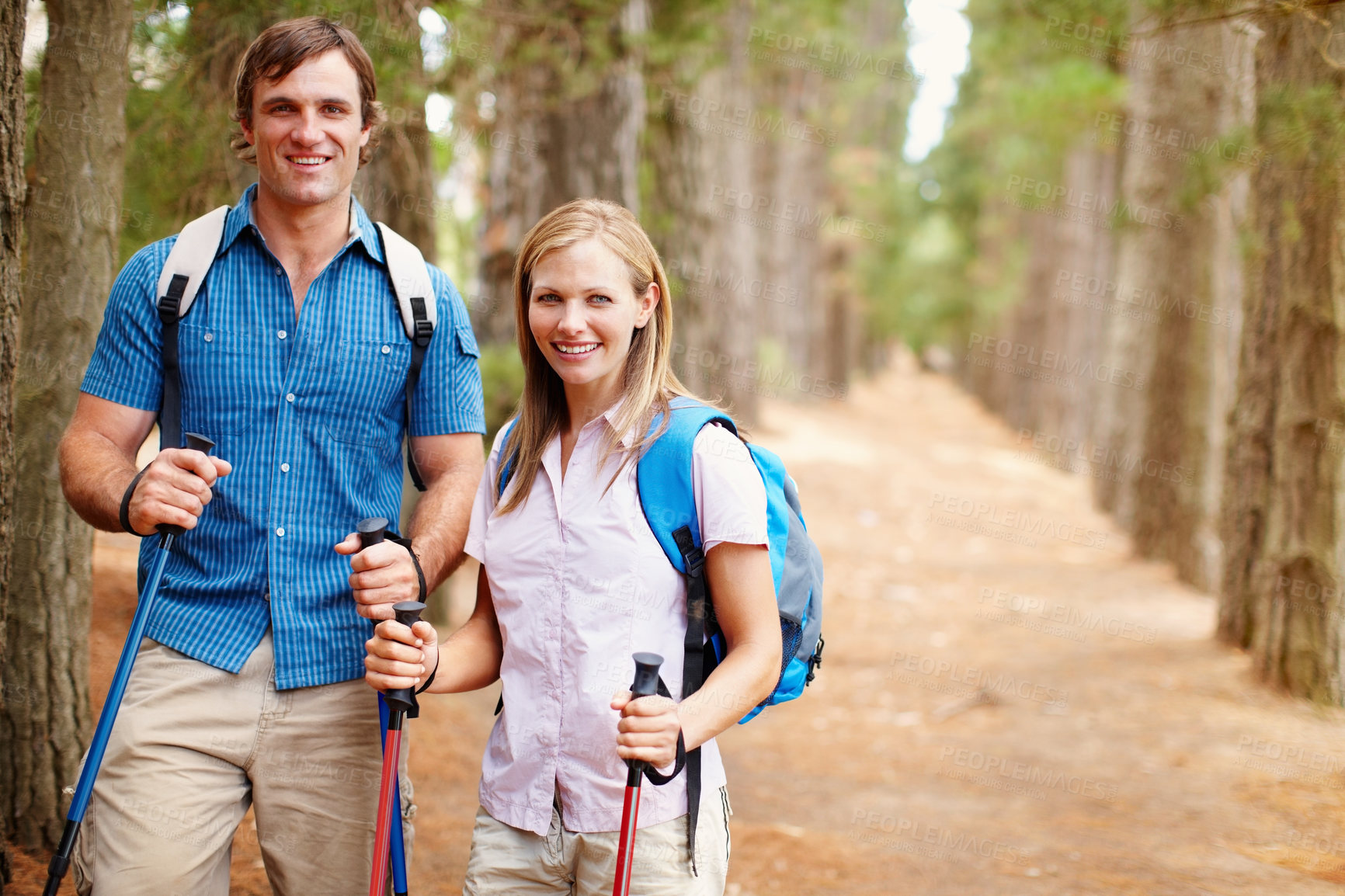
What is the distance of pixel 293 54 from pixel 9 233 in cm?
108

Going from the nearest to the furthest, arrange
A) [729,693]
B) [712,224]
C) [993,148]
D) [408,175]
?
[729,693] → [408,175] → [712,224] → [993,148]

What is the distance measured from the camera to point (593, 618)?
2418 millimetres

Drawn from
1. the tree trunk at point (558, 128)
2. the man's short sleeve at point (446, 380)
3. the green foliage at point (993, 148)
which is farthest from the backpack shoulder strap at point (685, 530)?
the tree trunk at point (558, 128)

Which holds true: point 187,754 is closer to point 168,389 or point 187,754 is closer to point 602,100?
point 168,389

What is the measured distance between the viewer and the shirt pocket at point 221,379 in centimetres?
260

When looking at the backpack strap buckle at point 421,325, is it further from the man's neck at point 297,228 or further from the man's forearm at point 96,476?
the man's forearm at point 96,476

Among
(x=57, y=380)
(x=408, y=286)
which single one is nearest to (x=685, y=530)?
(x=408, y=286)

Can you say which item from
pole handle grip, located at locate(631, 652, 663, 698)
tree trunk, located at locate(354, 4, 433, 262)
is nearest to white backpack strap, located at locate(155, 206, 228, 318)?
pole handle grip, located at locate(631, 652, 663, 698)

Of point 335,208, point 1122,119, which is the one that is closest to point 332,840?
point 335,208

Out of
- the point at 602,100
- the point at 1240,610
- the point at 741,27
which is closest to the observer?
the point at 1240,610

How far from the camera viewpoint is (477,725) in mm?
6609

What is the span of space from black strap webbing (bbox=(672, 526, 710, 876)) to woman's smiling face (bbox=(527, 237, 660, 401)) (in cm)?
44

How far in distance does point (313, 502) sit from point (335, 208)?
0.73 meters

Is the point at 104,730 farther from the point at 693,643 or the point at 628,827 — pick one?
the point at 693,643
